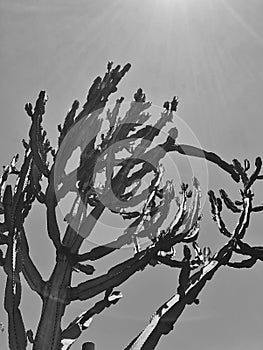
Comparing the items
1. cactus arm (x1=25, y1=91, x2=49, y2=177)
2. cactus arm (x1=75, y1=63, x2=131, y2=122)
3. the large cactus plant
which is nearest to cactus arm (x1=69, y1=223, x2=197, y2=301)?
the large cactus plant

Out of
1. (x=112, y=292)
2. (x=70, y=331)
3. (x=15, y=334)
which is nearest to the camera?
(x=15, y=334)

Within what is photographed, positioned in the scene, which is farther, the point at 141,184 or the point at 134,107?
the point at 141,184

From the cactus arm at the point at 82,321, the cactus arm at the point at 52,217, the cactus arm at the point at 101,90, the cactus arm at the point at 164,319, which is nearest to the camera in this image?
the cactus arm at the point at 164,319

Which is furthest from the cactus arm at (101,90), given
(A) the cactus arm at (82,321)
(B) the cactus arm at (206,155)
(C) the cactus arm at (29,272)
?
(A) the cactus arm at (82,321)

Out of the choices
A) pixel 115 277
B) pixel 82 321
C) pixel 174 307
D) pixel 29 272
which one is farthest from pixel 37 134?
pixel 174 307

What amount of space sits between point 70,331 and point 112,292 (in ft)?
1.46

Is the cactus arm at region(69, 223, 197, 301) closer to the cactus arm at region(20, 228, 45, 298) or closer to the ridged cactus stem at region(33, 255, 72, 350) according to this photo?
the ridged cactus stem at region(33, 255, 72, 350)

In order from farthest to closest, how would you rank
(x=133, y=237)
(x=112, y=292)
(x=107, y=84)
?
(x=107, y=84) < (x=133, y=237) < (x=112, y=292)

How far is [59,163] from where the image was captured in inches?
150

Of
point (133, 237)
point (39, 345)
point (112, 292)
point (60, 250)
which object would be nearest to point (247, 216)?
point (133, 237)

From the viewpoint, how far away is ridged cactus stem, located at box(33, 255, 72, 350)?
3.14 m

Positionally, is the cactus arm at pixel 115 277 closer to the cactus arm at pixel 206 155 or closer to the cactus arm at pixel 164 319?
the cactus arm at pixel 164 319

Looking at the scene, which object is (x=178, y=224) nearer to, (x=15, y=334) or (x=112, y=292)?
(x=112, y=292)

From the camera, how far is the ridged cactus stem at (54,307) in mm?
3141
